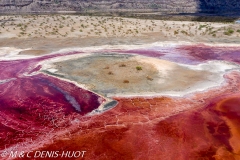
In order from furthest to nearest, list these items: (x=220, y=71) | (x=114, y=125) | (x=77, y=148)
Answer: (x=220, y=71)
(x=114, y=125)
(x=77, y=148)

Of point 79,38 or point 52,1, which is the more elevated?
point 52,1

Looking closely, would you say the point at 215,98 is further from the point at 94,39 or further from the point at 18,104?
the point at 94,39

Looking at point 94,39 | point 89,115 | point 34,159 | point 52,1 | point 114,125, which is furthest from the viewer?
point 52,1

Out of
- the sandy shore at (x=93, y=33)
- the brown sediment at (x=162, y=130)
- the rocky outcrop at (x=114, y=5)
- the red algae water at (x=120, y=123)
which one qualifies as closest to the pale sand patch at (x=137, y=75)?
the red algae water at (x=120, y=123)

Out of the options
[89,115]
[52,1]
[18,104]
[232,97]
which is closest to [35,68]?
[18,104]

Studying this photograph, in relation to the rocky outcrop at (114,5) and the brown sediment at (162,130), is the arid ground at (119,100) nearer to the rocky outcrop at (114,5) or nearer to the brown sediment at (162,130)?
the brown sediment at (162,130)

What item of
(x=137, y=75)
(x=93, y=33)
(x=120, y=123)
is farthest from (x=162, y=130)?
(x=93, y=33)

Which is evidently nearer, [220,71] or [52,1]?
[220,71]
